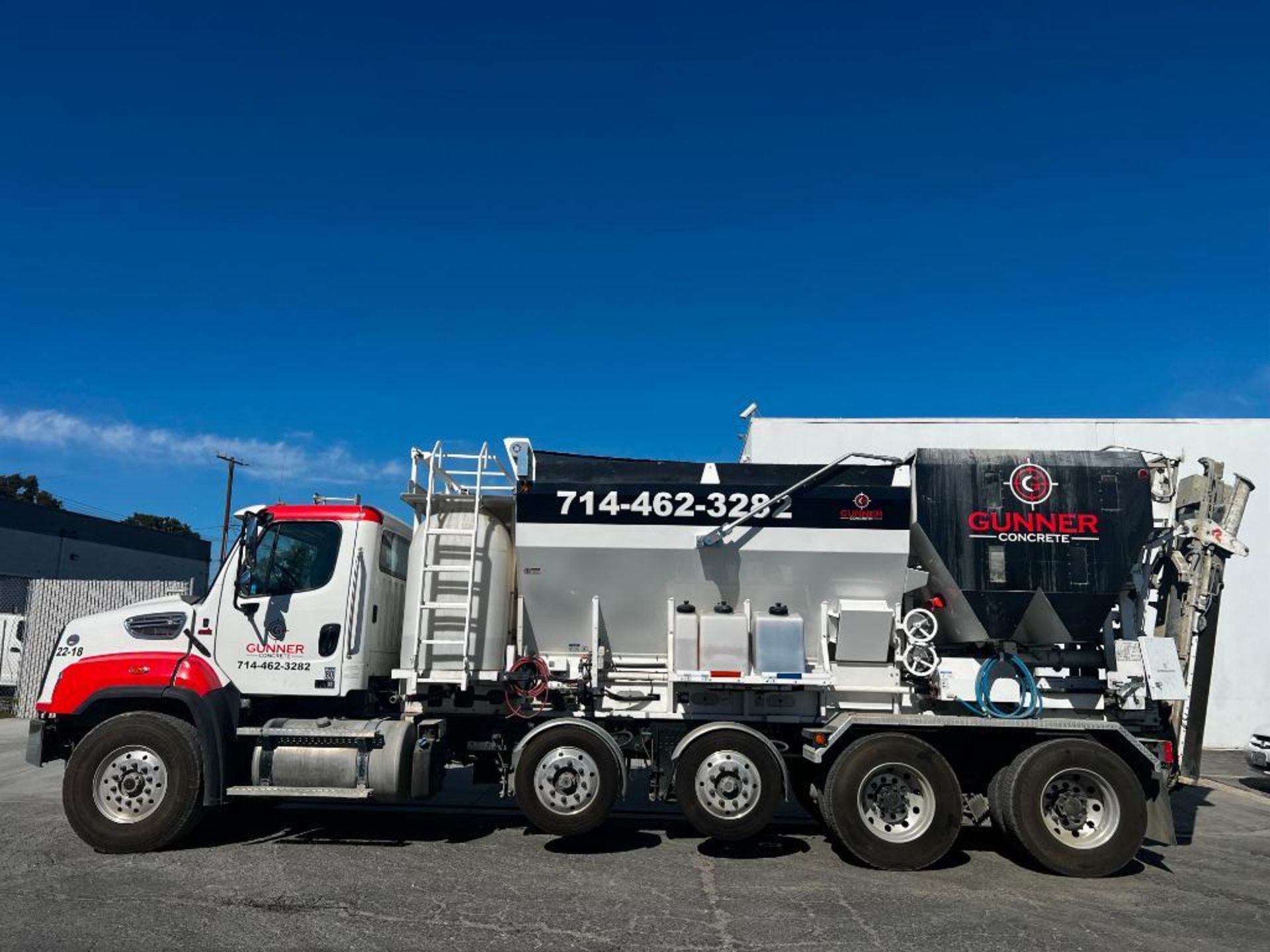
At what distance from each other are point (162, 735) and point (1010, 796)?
722 cm

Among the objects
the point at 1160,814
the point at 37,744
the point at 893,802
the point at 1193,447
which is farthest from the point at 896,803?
the point at 1193,447

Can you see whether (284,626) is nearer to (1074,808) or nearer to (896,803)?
(896,803)

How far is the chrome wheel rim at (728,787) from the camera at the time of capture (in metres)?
7.64

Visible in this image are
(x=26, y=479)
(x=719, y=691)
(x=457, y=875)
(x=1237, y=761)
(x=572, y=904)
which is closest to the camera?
(x=572, y=904)

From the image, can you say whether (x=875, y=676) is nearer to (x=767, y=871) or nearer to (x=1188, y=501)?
(x=767, y=871)

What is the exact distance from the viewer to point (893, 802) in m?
7.58

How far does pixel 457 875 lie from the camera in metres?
7.02

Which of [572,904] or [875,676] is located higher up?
[875,676]

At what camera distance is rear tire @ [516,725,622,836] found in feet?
25.0

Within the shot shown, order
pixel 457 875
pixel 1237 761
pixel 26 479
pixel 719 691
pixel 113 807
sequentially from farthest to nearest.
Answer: pixel 26 479 < pixel 1237 761 < pixel 719 691 < pixel 113 807 < pixel 457 875

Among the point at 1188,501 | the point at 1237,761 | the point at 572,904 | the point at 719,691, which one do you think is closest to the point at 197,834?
the point at 572,904

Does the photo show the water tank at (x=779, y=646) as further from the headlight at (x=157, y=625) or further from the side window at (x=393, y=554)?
the headlight at (x=157, y=625)

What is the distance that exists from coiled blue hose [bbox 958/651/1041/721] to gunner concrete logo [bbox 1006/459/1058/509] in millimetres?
1406

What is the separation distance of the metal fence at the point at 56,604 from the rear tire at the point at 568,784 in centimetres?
1416
